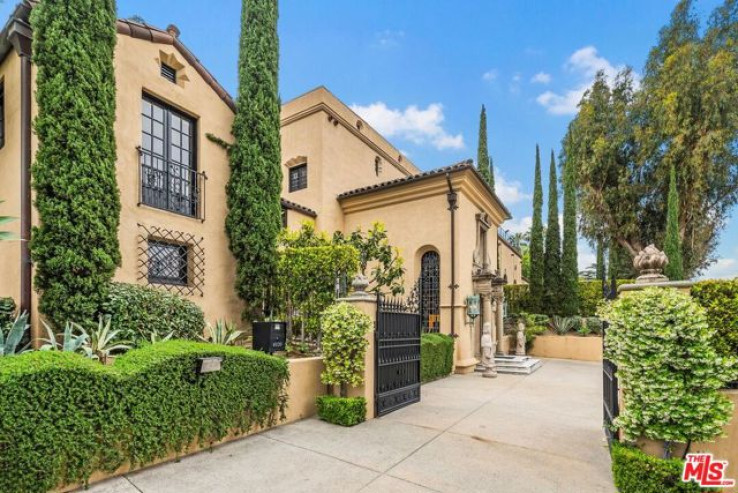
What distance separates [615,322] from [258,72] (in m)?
8.88

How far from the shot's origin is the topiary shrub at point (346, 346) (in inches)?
238

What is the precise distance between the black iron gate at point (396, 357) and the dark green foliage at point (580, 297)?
43.1ft

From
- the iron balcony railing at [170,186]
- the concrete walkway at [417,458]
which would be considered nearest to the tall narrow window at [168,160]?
the iron balcony railing at [170,186]

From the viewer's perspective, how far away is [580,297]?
59.5 ft

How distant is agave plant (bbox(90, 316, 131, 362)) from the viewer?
4.92 meters

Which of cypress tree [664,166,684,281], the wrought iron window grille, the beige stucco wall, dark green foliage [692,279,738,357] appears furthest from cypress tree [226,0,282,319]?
cypress tree [664,166,684,281]

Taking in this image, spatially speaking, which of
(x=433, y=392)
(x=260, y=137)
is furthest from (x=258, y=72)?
(x=433, y=392)

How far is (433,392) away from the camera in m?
8.52

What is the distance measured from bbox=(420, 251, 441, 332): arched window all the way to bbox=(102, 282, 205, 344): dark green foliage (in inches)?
291

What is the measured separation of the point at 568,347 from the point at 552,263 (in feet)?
15.0

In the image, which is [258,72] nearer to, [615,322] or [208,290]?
[208,290]

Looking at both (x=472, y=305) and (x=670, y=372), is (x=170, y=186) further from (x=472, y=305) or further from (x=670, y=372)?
(x=472, y=305)

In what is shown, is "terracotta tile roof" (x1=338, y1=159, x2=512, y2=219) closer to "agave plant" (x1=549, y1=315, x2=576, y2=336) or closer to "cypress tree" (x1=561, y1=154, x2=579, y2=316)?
"cypress tree" (x1=561, y1=154, x2=579, y2=316)

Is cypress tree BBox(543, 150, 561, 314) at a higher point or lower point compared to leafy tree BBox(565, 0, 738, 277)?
lower
